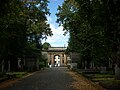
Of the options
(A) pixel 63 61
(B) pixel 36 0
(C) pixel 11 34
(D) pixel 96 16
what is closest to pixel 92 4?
(D) pixel 96 16

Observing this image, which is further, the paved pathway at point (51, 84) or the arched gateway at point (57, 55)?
the arched gateway at point (57, 55)

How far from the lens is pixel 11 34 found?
4084 centimetres

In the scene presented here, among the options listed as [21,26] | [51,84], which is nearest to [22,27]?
[21,26]

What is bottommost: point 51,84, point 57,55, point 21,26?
point 51,84

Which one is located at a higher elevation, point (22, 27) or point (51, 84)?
point (22, 27)

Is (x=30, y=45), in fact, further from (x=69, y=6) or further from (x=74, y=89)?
(x=74, y=89)

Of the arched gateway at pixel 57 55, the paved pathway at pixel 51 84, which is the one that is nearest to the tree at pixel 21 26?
the paved pathway at pixel 51 84

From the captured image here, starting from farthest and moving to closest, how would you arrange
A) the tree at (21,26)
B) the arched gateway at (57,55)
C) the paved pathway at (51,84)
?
1. the arched gateway at (57,55)
2. the tree at (21,26)
3. the paved pathway at (51,84)

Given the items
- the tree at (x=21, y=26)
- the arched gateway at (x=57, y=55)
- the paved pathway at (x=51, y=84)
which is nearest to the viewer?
the paved pathway at (x=51, y=84)

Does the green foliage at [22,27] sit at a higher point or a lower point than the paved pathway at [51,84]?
higher

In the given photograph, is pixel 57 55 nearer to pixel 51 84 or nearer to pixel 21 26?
pixel 21 26

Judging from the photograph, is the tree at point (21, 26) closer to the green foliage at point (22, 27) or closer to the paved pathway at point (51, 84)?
the green foliage at point (22, 27)

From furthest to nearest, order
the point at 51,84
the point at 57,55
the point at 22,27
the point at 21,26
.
Answer: 1. the point at 57,55
2. the point at 22,27
3. the point at 21,26
4. the point at 51,84

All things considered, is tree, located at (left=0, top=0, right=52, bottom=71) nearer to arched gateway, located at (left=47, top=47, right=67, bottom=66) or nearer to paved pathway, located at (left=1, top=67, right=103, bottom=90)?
paved pathway, located at (left=1, top=67, right=103, bottom=90)
